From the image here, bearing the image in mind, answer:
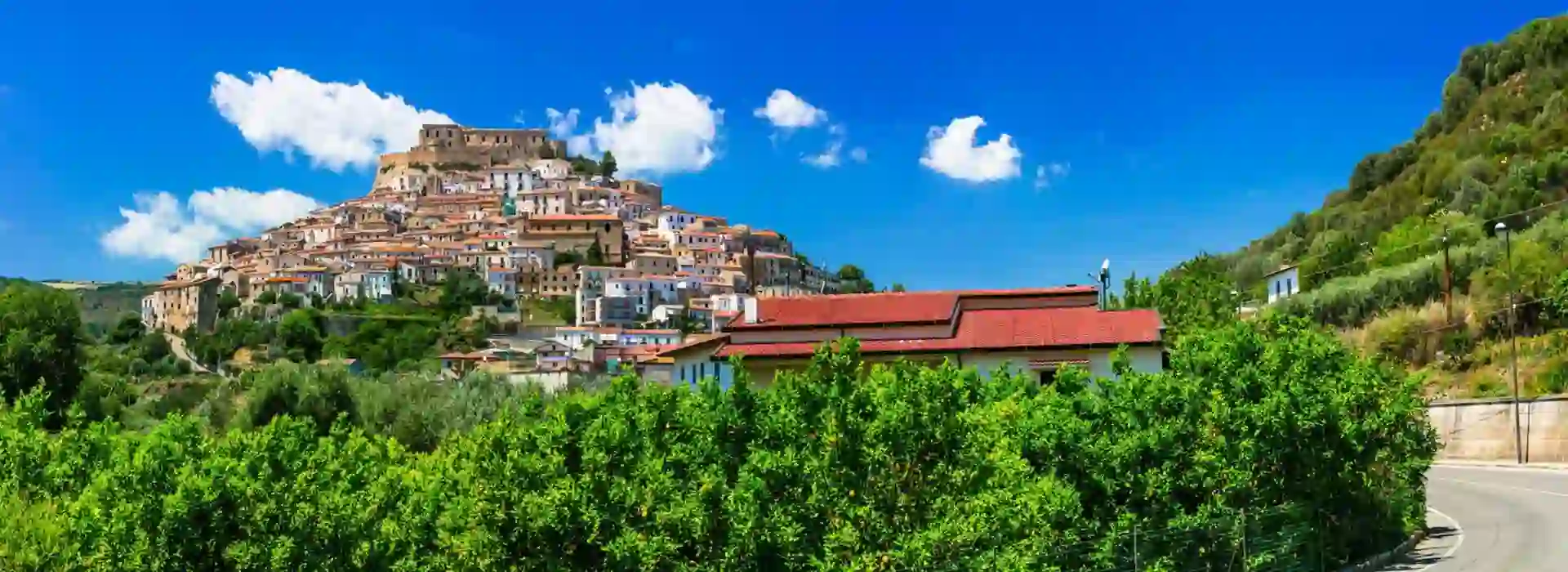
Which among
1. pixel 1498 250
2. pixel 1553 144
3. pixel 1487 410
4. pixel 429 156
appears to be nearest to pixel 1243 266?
pixel 1553 144

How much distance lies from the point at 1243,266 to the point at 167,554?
222ft

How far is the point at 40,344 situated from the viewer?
51.1 meters

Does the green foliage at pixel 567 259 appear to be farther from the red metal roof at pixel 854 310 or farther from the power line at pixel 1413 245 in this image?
the red metal roof at pixel 854 310

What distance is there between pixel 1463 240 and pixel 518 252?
11796cm

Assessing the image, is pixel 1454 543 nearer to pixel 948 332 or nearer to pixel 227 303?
pixel 948 332

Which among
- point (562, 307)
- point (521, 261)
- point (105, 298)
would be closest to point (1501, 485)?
point (562, 307)

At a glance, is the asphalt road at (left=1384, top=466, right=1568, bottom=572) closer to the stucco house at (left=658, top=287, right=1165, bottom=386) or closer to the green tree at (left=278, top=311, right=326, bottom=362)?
the stucco house at (left=658, top=287, right=1165, bottom=386)

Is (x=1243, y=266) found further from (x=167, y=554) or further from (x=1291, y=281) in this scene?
(x=167, y=554)

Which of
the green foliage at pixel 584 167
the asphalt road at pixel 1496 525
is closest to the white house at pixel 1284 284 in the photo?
the asphalt road at pixel 1496 525

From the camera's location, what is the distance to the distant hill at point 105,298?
144 meters

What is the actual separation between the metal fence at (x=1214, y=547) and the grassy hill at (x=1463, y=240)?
68.5 ft

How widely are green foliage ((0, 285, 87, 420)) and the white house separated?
157 feet

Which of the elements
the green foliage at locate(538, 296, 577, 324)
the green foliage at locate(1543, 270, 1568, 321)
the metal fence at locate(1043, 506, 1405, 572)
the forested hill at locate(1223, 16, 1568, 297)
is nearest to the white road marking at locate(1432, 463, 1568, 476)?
the green foliage at locate(1543, 270, 1568, 321)

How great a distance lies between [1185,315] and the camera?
135 ft
